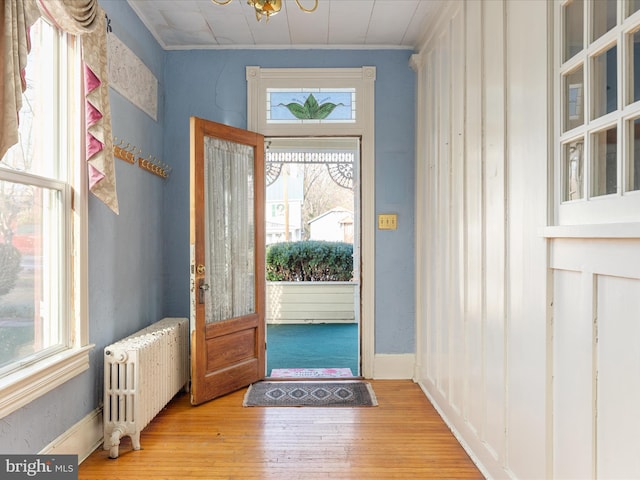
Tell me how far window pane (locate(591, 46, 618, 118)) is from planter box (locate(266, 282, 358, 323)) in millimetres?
5201

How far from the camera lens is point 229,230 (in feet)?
11.4

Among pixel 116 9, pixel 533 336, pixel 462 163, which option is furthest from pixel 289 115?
pixel 533 336

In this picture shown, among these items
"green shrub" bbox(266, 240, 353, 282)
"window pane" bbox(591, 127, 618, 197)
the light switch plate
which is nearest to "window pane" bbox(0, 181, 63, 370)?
"window pane" bbox(591, 127, 618, 197)

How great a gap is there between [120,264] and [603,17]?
276 centimetres

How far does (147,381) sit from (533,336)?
83.0 inches

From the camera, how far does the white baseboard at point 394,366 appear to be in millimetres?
3732

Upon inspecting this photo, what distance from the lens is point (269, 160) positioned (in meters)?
6.74

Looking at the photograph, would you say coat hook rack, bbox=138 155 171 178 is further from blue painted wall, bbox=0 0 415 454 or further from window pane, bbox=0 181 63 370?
window pane, bbox=0 181 63 370

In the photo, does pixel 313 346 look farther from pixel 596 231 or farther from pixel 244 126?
pixel 596 231

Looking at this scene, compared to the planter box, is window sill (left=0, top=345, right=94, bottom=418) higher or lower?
higher

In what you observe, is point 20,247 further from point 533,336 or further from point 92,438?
point 533,336

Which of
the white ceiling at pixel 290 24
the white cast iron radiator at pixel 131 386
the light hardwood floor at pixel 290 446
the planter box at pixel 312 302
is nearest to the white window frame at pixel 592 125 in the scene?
the light hardwood floor at pixel 290 446

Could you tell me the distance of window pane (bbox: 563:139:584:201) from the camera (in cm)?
150

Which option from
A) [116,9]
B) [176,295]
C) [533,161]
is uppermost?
[116,9]
